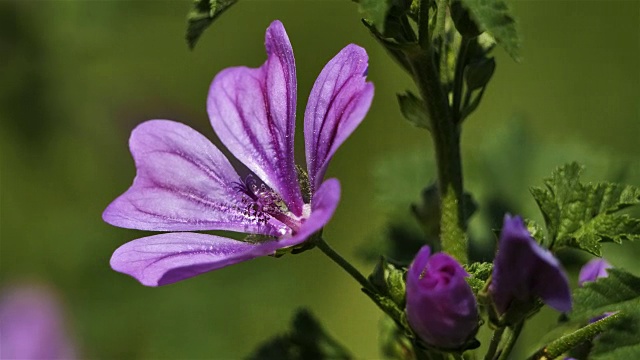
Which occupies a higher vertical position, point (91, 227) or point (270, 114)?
point (270, 114)

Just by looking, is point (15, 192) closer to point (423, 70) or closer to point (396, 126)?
point (396, 126)

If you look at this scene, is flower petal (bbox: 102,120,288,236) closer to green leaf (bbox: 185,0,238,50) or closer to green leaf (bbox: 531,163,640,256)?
green leaf (bbox: 185,0,238,50)

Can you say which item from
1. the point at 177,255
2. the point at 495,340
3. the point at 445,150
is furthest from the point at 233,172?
the point at 495,340

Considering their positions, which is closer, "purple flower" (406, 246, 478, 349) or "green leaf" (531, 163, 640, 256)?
"purple flower" (406, 246, 478, 349)

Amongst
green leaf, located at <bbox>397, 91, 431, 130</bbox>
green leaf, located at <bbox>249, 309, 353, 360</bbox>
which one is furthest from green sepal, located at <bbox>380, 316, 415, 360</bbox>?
green leaf, located at <bbox>397, 91, 431, 130</bbox>

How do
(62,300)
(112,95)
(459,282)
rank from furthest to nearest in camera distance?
(112,95) → (62,300) → (459,282)

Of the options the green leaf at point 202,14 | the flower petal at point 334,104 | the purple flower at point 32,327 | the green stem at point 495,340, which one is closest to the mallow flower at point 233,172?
the flower petal at point 334,104

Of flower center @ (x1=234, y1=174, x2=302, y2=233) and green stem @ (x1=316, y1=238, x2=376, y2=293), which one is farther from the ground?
flower center @ (x1=234, y1=174, x2=302, y2=233)

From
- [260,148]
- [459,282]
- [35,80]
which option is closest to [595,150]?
[260,148]
